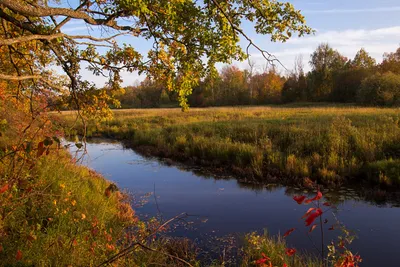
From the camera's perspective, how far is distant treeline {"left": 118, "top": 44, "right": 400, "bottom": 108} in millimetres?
38047

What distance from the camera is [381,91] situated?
36375 millimetres

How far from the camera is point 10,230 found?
493 centimetres

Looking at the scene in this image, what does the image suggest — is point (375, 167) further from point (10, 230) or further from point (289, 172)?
point (10, 230)

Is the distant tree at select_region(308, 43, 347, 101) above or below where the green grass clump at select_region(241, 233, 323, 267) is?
above

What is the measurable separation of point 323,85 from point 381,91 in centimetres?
1702

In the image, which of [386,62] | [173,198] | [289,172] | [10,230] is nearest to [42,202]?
[10,230]

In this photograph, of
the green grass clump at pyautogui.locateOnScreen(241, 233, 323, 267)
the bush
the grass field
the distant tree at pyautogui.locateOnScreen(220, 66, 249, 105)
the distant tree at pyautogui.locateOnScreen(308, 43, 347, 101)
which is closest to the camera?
the green grass clump at pyautogui.locateOnScreen(241, 233, 323, 267)

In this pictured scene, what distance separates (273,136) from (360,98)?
30017 mm

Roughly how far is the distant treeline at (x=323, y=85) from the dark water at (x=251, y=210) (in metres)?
27.4

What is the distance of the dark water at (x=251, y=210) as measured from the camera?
6.99 meters

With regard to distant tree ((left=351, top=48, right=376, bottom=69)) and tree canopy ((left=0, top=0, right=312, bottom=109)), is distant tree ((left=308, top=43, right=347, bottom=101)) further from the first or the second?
tree canopy ((left=0, top=0, right=312, bottom=109))

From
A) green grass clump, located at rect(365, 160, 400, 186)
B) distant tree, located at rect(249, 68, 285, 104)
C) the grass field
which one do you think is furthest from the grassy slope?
distant tree, located at rect(249, 68, 285, 104)

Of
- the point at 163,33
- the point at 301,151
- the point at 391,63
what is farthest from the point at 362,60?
the point at 163,33

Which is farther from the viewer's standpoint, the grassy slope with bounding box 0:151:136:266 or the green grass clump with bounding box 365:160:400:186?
the green grass clump with bounding box 365:160:400:186
